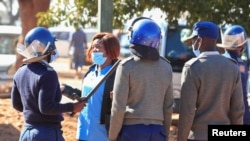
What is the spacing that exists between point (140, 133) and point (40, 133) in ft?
2.55

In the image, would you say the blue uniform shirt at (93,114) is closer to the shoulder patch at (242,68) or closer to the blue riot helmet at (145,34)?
the blue riot helmet at (145,34)

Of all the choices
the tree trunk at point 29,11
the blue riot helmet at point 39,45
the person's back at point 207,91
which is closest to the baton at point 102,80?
the blue riot helmet at point 39,45

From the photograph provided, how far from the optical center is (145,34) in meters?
4.54

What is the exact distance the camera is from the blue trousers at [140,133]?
4.48 m

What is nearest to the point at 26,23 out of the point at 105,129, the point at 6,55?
the point at 6,55

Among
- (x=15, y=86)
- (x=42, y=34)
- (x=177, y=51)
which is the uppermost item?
(x=42, y=34)

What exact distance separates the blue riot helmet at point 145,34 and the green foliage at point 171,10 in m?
4.42

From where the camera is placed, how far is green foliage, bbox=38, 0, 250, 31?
29.6 feet

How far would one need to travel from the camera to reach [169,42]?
11.5m

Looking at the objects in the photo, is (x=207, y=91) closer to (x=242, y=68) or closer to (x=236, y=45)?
(x=242, y=68)

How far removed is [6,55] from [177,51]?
5999mm

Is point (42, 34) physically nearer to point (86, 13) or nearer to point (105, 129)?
point (105, 129)

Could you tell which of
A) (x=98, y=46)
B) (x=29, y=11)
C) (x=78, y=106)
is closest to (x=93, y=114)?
(x=78, y=106)

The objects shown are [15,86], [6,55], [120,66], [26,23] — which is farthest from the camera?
[6,55]
